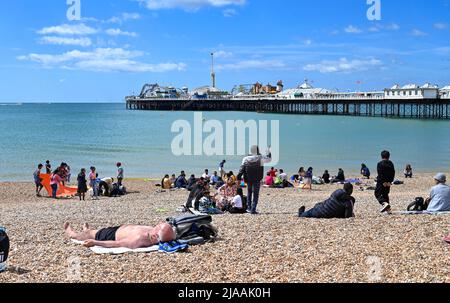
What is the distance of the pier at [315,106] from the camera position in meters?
65.9

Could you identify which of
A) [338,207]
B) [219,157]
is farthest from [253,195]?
[219,157]

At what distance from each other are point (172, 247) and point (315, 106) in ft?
266

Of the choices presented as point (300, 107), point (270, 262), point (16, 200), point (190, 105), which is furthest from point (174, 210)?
point (190, 105)

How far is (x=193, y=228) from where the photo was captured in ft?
20.5

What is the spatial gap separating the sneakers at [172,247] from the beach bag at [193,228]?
234 millimetres

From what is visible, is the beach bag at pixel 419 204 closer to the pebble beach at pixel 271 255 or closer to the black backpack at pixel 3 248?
the pebble beach at pixel 271 255

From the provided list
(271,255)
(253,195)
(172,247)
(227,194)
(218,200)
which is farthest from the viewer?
(227,194)

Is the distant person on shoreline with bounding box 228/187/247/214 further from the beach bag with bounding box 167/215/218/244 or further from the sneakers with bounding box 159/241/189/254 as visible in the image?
the sneakers with bounding box 159/241/189/254

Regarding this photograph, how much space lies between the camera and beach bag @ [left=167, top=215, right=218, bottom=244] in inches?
243

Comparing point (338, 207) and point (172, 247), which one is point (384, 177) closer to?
point (338, 207)

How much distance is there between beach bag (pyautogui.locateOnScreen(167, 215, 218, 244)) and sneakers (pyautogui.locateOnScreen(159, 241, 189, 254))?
234 mm

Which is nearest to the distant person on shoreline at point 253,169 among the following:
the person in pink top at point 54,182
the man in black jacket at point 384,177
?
the man in black jacket at point 384,177
